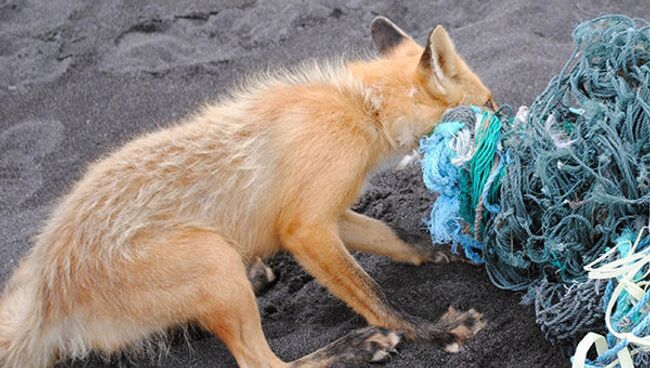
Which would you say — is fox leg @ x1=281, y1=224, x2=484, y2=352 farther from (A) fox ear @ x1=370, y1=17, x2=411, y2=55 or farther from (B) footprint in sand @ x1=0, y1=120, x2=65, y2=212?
(B) footprint in sand @ x1=0, y1=120, x2=65, y2=212

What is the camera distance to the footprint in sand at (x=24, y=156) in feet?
19.2

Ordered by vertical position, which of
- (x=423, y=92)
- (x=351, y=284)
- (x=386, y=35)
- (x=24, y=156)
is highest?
(x=386, y=35)

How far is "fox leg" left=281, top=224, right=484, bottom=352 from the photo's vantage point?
12.9ft

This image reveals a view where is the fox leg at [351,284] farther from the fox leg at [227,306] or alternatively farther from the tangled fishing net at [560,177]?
the tangled fishing net at [560,177]

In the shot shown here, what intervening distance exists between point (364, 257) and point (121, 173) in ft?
5.22

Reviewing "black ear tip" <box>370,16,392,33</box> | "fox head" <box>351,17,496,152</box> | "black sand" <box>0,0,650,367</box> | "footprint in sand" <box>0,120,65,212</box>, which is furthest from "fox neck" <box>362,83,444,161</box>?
"footprint in sand" <box>0,120,65,212</box>

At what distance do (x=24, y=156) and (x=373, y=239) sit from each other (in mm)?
3103

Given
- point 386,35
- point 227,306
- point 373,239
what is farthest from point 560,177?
point 386,35

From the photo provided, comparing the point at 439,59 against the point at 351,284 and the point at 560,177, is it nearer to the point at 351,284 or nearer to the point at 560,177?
the point at 560,177

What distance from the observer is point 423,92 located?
4.45 meters

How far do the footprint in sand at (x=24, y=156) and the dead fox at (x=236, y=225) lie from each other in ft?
5.45

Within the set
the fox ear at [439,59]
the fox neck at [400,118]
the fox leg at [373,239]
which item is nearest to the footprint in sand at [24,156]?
the fox leg at [373,239]

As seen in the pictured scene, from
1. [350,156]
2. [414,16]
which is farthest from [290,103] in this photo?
[414,16]

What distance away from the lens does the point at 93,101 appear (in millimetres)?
6723
